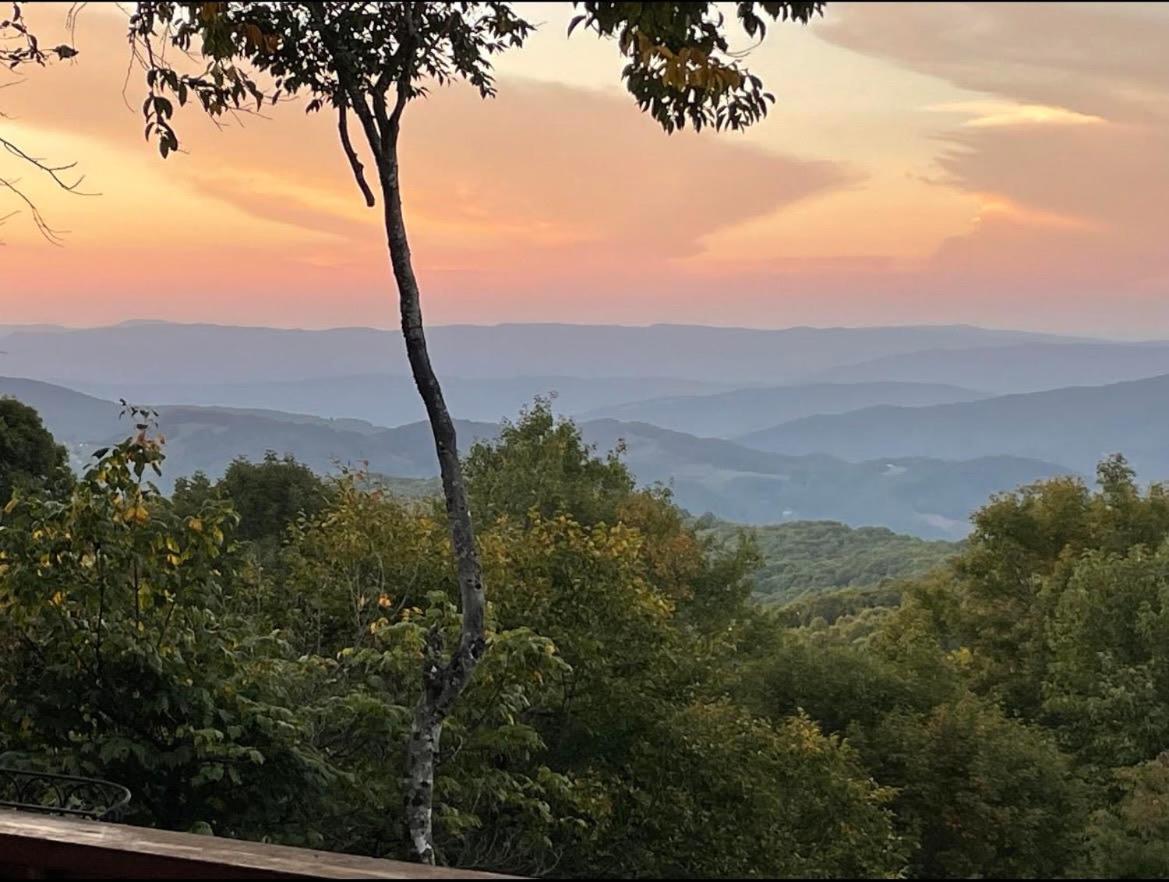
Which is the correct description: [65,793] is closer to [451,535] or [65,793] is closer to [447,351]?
[451,535]

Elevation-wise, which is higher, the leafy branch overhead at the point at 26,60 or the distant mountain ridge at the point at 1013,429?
the distant mountain ridge at the point at 1013,429

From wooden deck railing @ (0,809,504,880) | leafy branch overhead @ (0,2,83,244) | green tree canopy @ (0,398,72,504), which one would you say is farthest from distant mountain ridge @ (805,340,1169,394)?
wooden deck railing @ (0,809,504,880)

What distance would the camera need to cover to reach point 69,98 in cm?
302

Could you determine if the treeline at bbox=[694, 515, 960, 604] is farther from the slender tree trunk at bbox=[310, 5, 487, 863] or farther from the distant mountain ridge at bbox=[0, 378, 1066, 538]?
the slender tree trunk at bbox=[310, 5, 487, 863]

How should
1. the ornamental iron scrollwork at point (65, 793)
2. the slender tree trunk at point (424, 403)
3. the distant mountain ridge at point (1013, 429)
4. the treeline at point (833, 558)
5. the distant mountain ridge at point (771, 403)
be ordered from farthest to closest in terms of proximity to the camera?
the distant mountain ridge at point (771, 403) < the treeline at point (833, 558) < the distant mountain ridge at point (1013, 429) < the slender tree trunk at point (424, 403) < the ornamental iron scrollwork at point (65, 793)

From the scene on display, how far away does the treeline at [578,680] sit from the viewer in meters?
2.74

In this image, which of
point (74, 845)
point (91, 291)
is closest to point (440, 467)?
point (74, 845)

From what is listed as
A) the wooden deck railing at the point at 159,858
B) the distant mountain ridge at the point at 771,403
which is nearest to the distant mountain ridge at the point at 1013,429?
the distant mountain ridge at the point at 771,403

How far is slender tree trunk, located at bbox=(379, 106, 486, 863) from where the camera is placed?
6.82 feet

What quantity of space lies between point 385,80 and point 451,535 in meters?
0.92

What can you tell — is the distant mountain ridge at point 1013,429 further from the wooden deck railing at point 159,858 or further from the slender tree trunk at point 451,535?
the wooden deck railing at point 159,858

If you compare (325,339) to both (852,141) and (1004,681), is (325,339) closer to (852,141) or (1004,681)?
(1004,681)

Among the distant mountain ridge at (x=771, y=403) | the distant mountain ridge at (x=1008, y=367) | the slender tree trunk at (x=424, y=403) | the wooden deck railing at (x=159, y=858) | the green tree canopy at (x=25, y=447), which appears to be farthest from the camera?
the distant mountain ridge at (x=771, y=403)

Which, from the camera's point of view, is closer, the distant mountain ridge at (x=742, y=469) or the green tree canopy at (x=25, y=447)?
the green tree canopy at (x=25, y=447)
